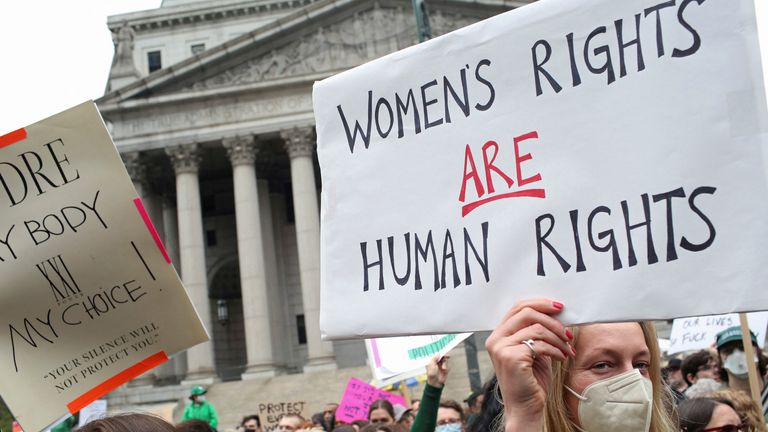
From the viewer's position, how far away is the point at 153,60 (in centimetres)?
5844

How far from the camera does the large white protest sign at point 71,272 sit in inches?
187

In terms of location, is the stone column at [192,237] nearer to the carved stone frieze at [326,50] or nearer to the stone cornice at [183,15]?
the carved stone frieze at [326,50]

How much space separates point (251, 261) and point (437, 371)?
1459 inches

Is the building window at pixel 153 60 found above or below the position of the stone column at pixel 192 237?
above

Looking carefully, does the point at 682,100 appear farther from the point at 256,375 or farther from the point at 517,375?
the point at 256,375

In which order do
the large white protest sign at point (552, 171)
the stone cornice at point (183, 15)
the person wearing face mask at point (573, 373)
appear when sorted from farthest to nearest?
1. the stone cornice at point (183, 15)
2. the person wearing face mask at point (573, 373)
3. the large white protest sign at point (552, 171)

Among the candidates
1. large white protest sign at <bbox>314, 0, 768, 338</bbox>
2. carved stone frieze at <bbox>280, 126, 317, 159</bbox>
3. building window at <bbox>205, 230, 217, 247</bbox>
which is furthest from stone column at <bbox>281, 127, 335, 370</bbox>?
large white protest sign at <bbox>314, 0, 768, 338</bbox>

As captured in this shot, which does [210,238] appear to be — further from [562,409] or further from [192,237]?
[562,409]

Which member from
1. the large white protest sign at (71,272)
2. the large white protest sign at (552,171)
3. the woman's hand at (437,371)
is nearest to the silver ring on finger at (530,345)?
the large white protest sign at (552,171)

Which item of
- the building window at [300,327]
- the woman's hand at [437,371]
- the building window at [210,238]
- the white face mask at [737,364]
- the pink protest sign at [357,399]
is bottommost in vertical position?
the building window at [300,327]

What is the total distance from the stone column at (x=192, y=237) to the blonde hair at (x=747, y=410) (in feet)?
120

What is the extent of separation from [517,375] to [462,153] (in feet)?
3.19

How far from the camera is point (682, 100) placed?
9.71 ft

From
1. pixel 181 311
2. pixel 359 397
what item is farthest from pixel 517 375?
pixel 359 397
